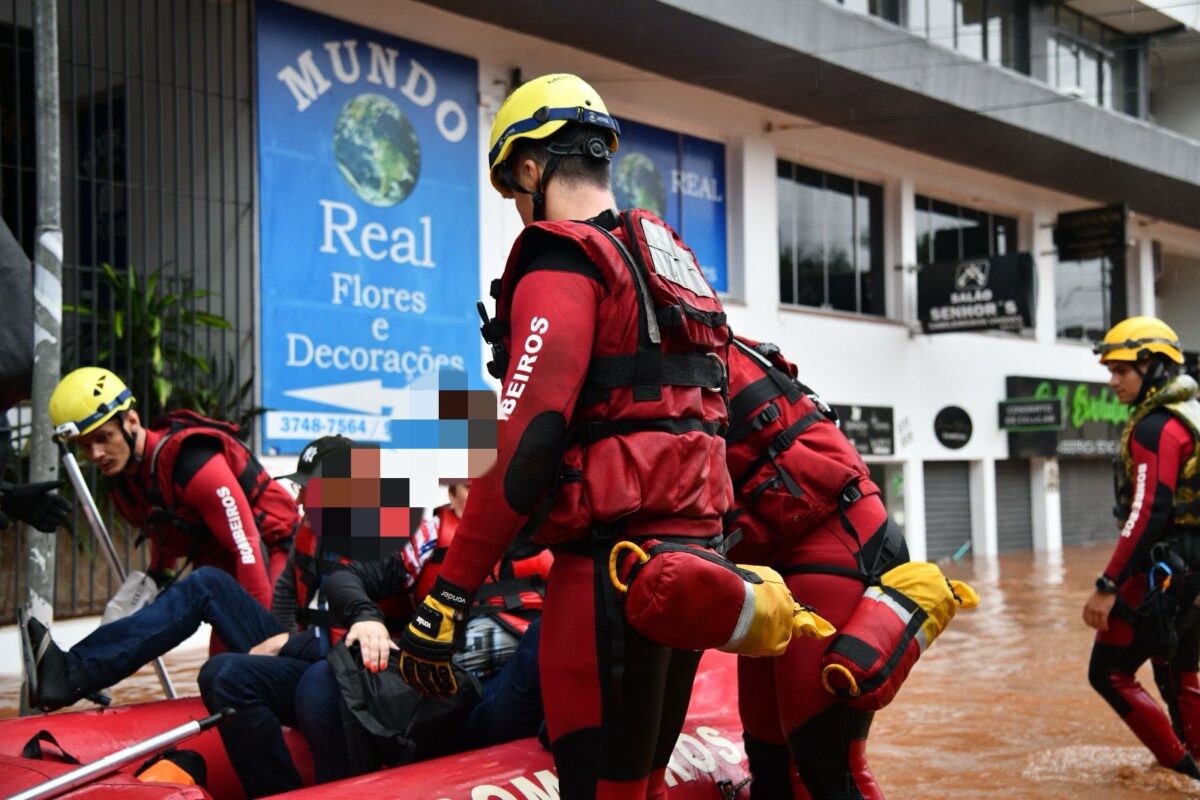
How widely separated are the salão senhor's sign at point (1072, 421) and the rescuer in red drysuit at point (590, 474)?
64.7ft

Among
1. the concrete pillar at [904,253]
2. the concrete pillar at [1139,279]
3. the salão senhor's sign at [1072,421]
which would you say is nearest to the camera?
the concrete pillar at [904,253]

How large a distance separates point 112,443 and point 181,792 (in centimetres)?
294

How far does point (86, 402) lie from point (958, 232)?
17.7 metres

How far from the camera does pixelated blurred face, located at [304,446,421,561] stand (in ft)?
12.7

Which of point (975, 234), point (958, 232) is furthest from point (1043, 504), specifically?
point (958, 232)

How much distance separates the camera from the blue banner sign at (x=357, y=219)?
38.5ft

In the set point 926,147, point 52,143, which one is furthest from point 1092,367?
point 52,143

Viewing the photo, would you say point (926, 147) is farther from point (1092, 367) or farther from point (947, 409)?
point (1092, 367)

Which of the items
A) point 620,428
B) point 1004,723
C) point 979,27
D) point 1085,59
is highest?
point 1085,59

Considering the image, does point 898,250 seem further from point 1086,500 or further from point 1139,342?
point 1139,342

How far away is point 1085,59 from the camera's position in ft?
75.5

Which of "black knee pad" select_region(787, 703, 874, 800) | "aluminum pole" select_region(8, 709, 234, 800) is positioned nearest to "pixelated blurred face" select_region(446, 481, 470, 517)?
"aluminum pole" select_region(8, 709, 234, 800)

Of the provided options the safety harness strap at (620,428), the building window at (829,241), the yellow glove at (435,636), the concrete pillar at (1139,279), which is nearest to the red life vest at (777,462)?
the safety harness strap at (620,428)

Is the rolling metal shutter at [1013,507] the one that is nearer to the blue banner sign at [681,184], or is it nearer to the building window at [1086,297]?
the building window at [1086,297]
